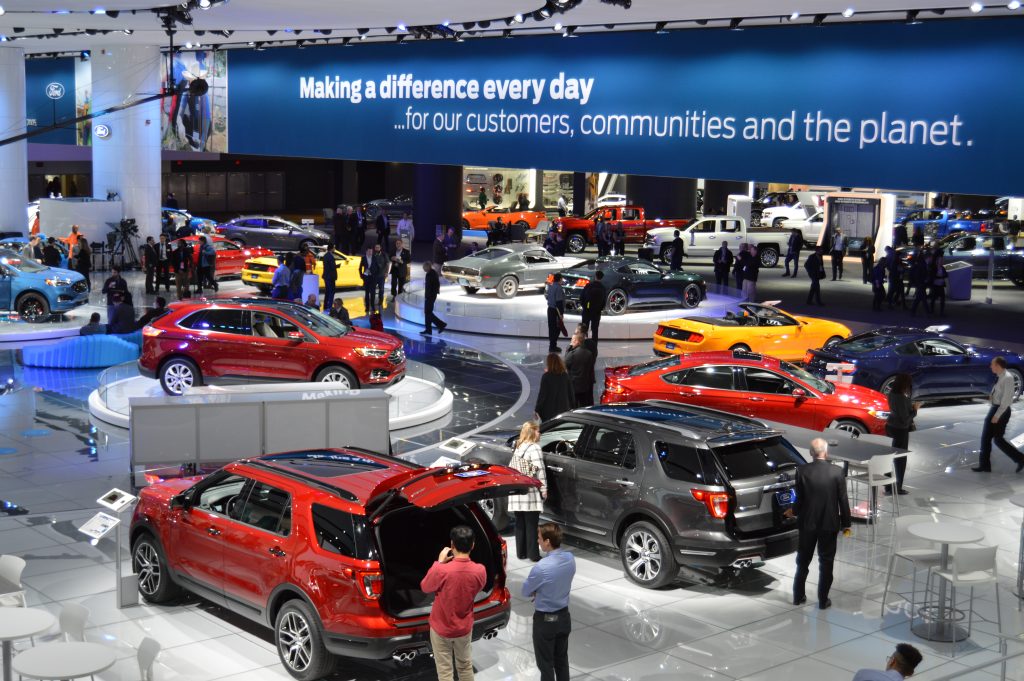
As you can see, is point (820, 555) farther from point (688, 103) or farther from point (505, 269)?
point (505, 269)

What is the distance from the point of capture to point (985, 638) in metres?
10.0

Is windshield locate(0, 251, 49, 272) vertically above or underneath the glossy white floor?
above

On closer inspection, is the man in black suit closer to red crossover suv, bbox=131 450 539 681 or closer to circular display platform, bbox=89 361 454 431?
red crossover suv, bbox=131 450 539 681

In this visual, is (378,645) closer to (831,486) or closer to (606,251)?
(831,486)

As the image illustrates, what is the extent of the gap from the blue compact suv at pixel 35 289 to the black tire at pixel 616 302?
37.2ft

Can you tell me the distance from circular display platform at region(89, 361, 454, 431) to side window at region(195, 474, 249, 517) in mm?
7374

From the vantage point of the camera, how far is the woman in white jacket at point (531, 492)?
11500 mm

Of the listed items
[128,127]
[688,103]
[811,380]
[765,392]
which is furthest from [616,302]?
[128,127]

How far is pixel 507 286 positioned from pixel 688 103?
6127 mm

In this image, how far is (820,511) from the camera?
408 inches

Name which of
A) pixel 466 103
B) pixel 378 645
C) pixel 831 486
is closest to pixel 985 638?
pixel 831 486

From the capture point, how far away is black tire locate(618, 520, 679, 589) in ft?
35.5

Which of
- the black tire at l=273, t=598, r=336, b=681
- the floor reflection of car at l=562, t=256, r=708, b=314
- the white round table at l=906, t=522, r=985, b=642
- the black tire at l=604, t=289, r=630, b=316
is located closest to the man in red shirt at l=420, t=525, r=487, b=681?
the black tire at l=273, t=598, r=336, b=681

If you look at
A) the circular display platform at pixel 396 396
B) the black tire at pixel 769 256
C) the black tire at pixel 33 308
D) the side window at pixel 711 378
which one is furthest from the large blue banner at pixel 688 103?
the black tire at pixel 769 256
